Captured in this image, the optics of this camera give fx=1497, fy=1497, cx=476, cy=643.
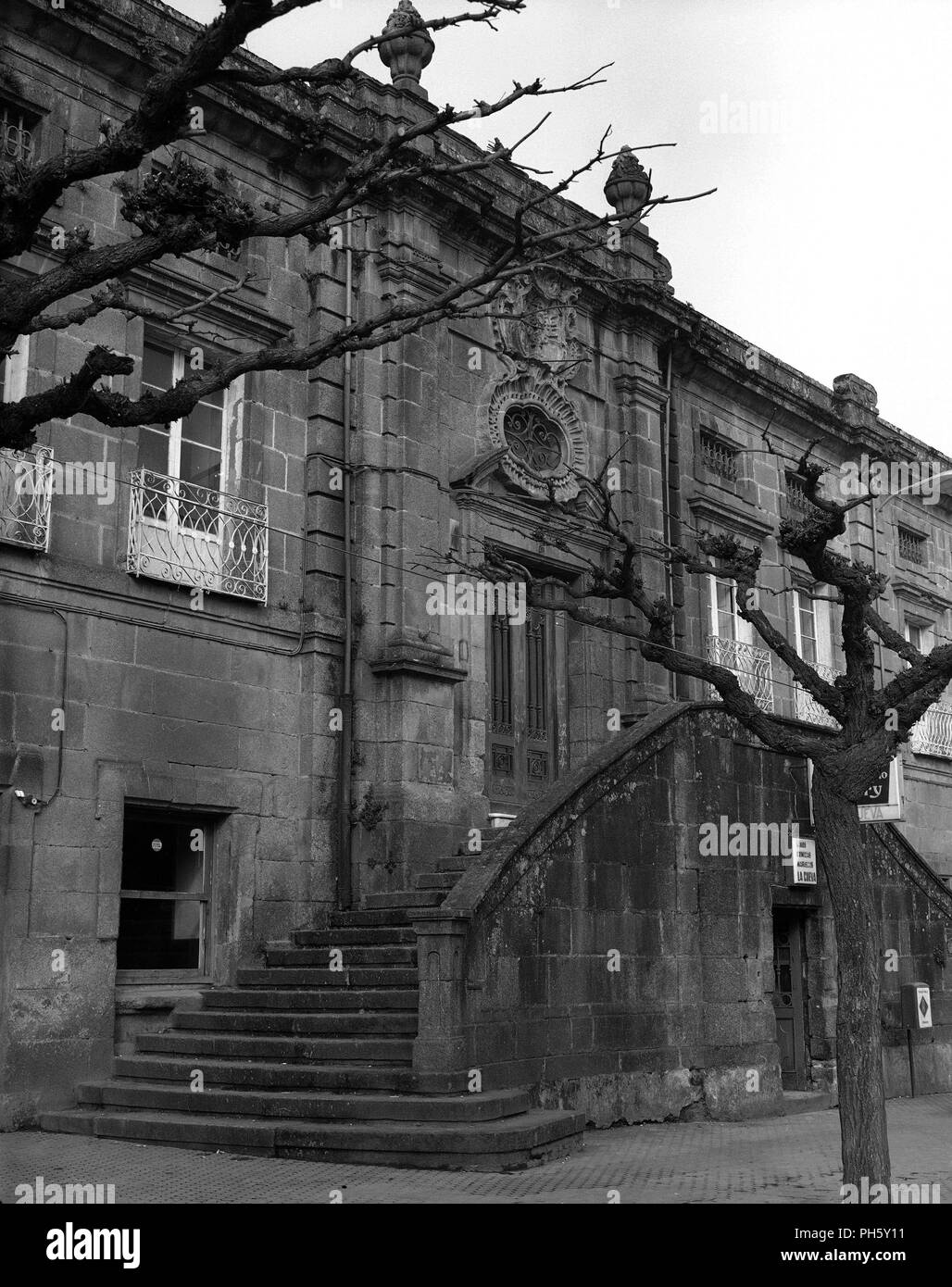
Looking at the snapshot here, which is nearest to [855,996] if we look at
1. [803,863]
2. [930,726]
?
[803,863]

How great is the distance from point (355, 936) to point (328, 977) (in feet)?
2.36

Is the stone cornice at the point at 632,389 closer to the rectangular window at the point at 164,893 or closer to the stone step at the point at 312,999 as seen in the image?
the rectangular window at the point at 164,893

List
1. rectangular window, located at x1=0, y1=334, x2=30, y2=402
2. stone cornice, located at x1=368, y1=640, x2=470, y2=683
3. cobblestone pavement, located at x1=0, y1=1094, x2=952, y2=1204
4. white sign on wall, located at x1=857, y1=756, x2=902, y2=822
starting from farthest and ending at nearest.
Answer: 1. white sign on wall, located at x1=857, y1=756, x2=902, y2=822
2. stone cornice, located at x1=368, y1=640, x2=470, y2=683
3. rectangular window, located at x1=0, y1=334, x2=30, y2=402
4. cobblestone pavement, located at x1=0, y1=1094, x2=952, y2=1204

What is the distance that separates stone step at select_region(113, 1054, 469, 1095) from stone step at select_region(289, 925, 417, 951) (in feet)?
5.60

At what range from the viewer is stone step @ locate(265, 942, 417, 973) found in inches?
477

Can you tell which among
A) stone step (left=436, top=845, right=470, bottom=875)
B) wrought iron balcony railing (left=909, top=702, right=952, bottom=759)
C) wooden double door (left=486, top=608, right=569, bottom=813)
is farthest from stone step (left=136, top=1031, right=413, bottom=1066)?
wrought iron balcony railing (left=909, top=702, right=952, bottom=759)

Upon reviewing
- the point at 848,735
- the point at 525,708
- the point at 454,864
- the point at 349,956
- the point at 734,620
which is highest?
the point at 734,620

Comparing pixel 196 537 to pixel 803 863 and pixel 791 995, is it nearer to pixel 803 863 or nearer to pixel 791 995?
pixel 803 863

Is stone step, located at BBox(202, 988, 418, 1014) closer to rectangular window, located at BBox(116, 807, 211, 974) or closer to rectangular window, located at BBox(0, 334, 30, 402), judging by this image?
rectangular window, located at BBox(116, 807, 211, 974)

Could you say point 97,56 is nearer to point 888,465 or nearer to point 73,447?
point 73,447

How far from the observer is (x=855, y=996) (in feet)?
28.9

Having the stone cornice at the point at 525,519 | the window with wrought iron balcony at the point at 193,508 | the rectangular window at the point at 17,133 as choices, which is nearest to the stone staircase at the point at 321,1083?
the window with wrought iron balcony at the point at 193,508

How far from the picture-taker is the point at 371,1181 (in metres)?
9.12

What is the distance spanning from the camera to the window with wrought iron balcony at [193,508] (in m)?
13.1
